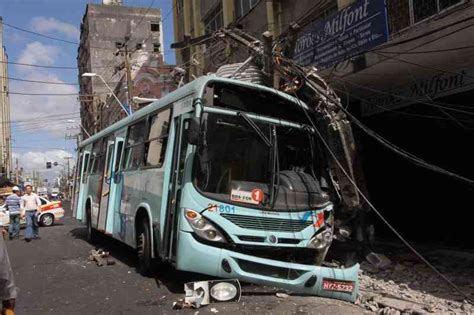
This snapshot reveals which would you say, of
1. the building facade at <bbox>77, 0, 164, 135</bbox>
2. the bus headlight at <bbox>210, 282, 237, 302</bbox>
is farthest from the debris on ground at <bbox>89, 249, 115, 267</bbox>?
the building facade at <bbox>77, 0, 164, 135</bbox>

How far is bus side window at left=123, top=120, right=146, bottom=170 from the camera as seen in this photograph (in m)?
9.77

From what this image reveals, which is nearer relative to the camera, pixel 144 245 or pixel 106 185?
pixel 144 245

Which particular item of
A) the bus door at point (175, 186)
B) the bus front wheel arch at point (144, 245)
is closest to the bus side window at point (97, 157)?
the bus front wheel arch at point (144, 245)

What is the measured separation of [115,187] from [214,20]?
48.5 feet

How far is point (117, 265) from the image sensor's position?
10195 mm

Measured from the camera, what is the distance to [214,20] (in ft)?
79.5

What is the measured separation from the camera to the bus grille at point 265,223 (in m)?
6.99

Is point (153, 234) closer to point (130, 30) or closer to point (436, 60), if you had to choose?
point (436, 60)

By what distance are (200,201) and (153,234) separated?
65.4 inches

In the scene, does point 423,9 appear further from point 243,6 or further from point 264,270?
point 243,6

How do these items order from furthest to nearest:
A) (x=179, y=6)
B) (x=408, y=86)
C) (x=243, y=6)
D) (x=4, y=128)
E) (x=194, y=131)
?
1. (x=4, y=128)
2. (x=179, y=6)
3. (x=243, y=6)
4. (x=408, y=86)
5. (x=194, y=131)

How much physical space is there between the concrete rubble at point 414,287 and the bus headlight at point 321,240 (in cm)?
89

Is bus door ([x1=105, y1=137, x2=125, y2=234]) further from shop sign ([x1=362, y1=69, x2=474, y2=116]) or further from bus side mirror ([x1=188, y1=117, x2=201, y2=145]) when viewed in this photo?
shop sign ([x1=362, y1=69, x2=474, y2=116])


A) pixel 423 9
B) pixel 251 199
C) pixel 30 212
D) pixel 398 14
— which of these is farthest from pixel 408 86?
pixel 30 212
